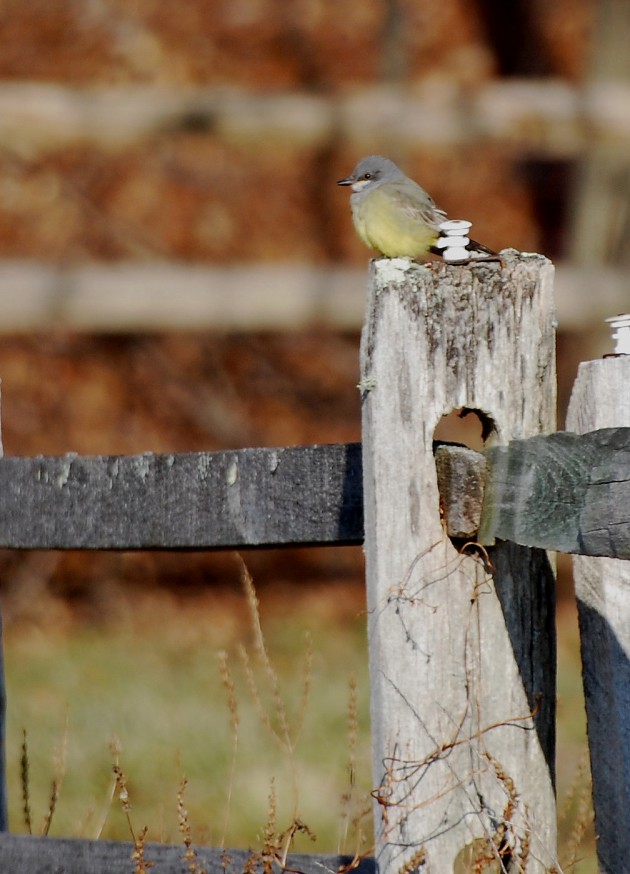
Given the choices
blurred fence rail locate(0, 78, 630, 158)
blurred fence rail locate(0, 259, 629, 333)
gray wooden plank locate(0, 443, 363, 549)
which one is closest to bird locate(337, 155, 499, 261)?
gray wooden plank locate(0, 443, 363, 549)

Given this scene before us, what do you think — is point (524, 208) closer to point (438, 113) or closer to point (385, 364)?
point (438, 113)

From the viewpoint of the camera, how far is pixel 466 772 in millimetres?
2248

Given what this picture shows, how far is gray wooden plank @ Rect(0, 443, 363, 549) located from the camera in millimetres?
2414

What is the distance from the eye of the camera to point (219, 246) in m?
9.67

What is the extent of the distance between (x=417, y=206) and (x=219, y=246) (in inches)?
255

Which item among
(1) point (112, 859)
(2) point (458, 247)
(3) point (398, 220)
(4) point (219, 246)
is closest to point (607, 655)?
(2) point (458, 247)

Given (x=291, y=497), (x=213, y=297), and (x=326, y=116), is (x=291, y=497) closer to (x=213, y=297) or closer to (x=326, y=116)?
(x=213, y=297)

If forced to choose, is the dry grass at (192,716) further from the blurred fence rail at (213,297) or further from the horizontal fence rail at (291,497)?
the blurred fence rail at (213,297)

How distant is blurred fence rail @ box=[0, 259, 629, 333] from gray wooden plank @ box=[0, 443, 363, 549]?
348 cm

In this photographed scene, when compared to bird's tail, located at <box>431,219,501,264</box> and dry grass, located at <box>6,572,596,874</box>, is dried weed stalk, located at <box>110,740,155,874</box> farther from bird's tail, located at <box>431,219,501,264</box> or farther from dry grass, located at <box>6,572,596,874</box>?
bird's tail, located at <box>431,219,501,264</box>

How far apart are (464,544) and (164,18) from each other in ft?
29.6

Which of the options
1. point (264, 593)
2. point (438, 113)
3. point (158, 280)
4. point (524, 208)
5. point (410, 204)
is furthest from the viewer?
point (524, 208)

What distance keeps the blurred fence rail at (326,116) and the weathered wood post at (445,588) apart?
4.84 m

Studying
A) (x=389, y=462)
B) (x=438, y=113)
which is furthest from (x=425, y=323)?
(x=438, y=113)
